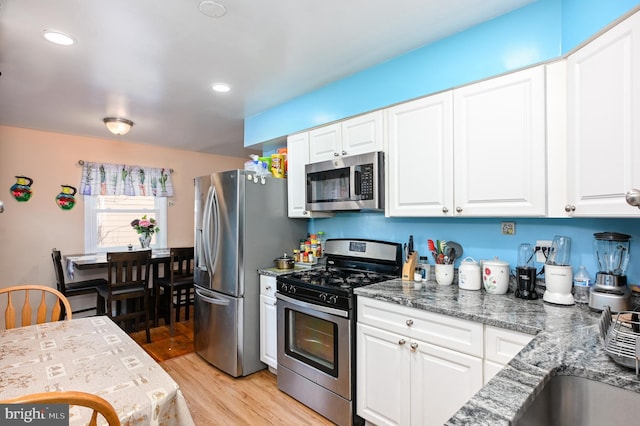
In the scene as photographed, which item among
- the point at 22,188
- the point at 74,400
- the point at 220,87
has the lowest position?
the point at 74,400

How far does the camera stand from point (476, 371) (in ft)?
4.99

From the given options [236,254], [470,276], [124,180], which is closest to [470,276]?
[470,276]

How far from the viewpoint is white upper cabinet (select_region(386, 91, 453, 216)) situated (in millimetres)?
1981

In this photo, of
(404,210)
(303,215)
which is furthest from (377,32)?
(303,215)

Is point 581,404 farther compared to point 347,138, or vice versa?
point 347,138

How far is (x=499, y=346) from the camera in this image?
1.45 meters

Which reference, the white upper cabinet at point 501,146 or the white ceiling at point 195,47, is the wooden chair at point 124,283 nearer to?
the white ceiling at point 195,47

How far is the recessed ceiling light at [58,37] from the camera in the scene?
1.89 metres

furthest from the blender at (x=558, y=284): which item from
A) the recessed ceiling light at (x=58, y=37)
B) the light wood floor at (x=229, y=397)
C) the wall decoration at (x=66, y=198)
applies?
the wall decoration at (x=66, y=198)

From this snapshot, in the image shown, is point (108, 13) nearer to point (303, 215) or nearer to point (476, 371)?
point (303, 215)

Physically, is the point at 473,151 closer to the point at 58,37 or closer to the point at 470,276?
the point at 470,276

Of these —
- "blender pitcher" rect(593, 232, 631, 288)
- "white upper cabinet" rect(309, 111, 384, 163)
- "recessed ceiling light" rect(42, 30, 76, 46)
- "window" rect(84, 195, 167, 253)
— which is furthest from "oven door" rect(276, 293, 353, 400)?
"window" rect(84, 195, 167, 253)

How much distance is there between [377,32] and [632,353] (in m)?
1.86

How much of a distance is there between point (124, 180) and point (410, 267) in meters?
4.15
